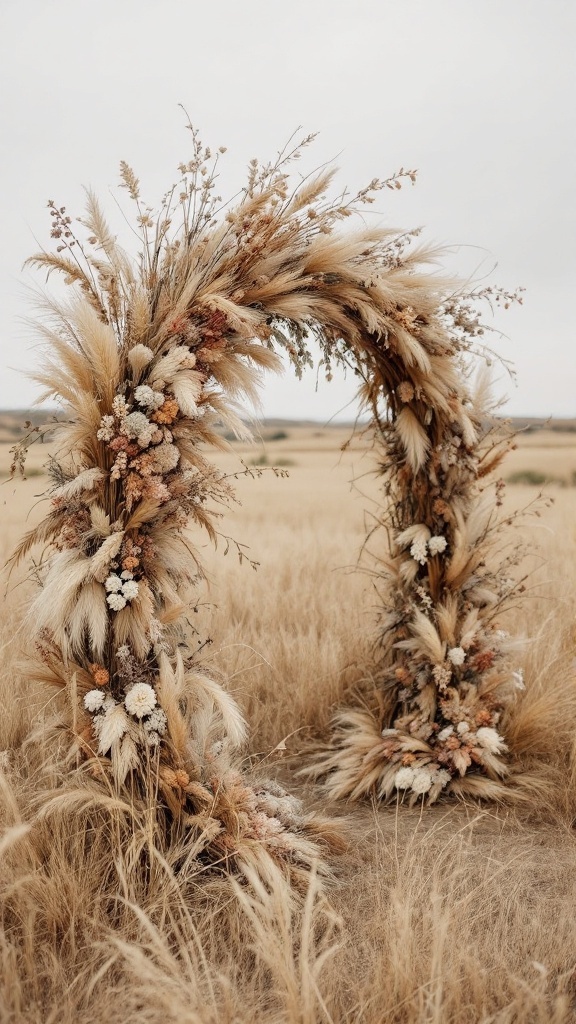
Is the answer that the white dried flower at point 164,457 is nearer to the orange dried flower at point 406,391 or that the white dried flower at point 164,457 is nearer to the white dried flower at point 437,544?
the orange dried flower at point 406,391

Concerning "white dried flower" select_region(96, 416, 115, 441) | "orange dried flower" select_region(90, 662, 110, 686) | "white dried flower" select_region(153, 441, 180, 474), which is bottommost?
"orange dried flower" select_region(90, 662, 110, 686)

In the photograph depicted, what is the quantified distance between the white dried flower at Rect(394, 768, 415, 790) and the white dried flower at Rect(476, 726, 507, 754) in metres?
0.33

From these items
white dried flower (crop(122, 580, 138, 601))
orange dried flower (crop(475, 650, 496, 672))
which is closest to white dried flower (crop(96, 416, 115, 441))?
white dried flower (crop(122, 580, 138, 601))

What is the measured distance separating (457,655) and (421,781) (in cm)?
55

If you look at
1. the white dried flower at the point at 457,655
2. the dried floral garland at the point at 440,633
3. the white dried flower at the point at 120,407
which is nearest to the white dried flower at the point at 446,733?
the dried floral garland at the point at 440,633

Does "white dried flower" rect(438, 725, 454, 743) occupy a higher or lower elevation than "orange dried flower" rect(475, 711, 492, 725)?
lower

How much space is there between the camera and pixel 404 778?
11.0 feet

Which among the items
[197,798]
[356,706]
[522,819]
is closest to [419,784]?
[522,819]

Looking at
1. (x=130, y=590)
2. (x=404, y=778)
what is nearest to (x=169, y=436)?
(x=130, y=590)

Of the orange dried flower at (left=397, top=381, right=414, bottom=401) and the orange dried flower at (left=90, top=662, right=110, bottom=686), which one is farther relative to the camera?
the orange dried flower at (left=397, top=381, right=414, bottom=401)

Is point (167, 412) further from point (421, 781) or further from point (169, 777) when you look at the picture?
point (421, 781)

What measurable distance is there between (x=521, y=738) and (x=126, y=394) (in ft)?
7.72

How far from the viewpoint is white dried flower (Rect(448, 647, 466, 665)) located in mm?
3494

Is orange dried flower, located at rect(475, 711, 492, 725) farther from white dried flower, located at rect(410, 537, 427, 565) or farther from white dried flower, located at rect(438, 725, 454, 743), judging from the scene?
white dried flower, located at rect(410, 537, 427, 565)
